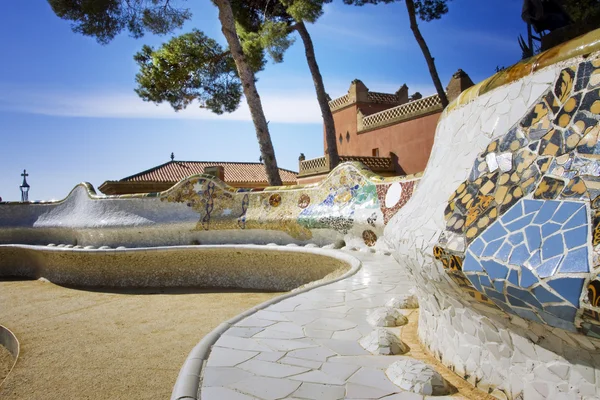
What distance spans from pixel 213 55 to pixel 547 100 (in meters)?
10.6

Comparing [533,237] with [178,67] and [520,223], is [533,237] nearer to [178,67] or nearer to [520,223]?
[520,223]

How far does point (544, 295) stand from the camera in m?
1.22

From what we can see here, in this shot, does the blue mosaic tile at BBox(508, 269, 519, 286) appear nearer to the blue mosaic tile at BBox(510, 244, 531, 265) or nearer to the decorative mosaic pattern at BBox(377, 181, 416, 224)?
the blue mosaic tile at BBox(510, 244, 531, 265)

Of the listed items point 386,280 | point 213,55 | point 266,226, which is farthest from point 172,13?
point 386,280

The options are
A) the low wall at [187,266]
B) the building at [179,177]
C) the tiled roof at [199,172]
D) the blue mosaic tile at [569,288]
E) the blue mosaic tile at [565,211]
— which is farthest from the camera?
the tiled roof at [199,172]

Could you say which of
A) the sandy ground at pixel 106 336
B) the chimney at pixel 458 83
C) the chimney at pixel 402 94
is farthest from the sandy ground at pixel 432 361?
the chimney at pixel 402 94

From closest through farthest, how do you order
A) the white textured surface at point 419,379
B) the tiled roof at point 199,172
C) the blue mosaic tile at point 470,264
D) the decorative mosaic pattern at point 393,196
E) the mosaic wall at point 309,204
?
the blue mosaic tile at point 470,264 < the white textured surface at point 419,379 < the decorative mosaic pattern at point 393,196 < the mosaic wall at point 309,204 < the tiled roof at point 199,172

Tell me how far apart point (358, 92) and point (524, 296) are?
1536 cm

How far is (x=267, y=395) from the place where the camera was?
65.6 inches

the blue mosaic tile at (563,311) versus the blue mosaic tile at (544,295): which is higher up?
the blue mosaic tile at (544,295)

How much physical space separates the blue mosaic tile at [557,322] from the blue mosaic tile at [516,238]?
0.68 feet

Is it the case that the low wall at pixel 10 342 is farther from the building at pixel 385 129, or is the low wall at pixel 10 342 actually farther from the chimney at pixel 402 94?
the chimney at pixel 402 94

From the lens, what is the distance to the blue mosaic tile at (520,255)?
1.31m

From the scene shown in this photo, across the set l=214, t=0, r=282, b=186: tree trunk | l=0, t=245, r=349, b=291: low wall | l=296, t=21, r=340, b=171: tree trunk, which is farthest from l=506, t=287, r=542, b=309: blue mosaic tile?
l=296, t=21, r=340, b=171: tree trunk
